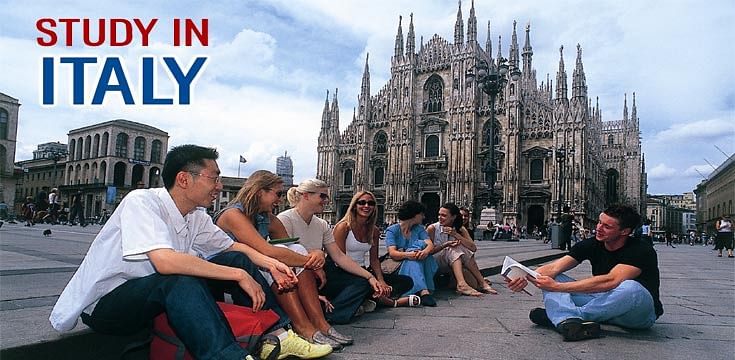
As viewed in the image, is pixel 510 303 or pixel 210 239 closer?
pixel 210 239

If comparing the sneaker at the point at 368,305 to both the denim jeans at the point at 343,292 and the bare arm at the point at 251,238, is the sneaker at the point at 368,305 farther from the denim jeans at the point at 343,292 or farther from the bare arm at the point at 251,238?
the bare arm at the point at 251,238

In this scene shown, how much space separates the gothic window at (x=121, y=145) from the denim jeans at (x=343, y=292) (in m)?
53.7

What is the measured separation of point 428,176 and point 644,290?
35.6m

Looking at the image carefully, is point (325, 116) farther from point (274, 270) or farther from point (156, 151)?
point (274, 270)

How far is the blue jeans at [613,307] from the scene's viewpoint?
134 inches

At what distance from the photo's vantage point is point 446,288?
19.6 feet

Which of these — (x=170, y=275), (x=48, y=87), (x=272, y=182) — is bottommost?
(x=170, y=275)

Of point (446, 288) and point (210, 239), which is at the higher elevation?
point (210, 239)

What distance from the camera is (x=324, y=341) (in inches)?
118

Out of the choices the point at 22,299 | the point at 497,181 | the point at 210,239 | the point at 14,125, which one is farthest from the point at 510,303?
the point at 14,125

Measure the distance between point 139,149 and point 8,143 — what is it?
15.0 metres

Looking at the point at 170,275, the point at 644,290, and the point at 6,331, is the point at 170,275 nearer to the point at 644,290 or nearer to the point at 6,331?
the point at 6,331

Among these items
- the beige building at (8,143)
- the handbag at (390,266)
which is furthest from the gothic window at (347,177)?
the handbag at (390,266)

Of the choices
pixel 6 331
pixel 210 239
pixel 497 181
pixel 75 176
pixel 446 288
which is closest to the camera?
pixel 6 331
